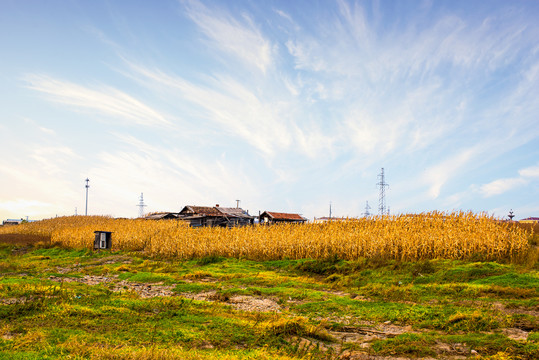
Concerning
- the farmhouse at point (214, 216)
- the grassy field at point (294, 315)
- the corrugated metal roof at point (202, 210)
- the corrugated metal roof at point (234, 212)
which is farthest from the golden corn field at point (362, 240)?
the corrugated metal roof at point (202, 210)

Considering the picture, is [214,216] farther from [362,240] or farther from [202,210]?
[362,240]

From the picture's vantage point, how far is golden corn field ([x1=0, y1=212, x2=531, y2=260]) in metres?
17.1

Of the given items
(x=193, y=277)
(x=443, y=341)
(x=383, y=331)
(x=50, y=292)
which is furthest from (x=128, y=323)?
(x=193, y=277)

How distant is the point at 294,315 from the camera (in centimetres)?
991

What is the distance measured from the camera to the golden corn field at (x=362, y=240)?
17.1 meters

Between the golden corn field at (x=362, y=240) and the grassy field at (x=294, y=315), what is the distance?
104cm

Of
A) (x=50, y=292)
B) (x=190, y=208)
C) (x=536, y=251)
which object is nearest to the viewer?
(x=50, y=292)

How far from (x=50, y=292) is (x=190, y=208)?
133 ft

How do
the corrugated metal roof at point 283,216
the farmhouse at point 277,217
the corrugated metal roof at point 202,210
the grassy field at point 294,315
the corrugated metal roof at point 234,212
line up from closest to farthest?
1. the grassy field at point 294,315
2. the corrugated metal roof at point 234,212
3. the farmhouse at point 277,217
4. the corrugated metal roof at point 283,216
5. the corrugated metal roof at point 202,210

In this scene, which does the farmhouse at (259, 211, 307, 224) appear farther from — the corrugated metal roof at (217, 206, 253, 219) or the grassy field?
the grassy field

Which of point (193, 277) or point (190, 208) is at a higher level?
point (190, 208)

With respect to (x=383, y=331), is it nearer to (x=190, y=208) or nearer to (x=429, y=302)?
(x=429, y=302)

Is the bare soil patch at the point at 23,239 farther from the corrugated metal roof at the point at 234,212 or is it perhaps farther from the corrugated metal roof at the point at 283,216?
the corrugated metal roof at the point at 283,216

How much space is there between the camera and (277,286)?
1421cm
